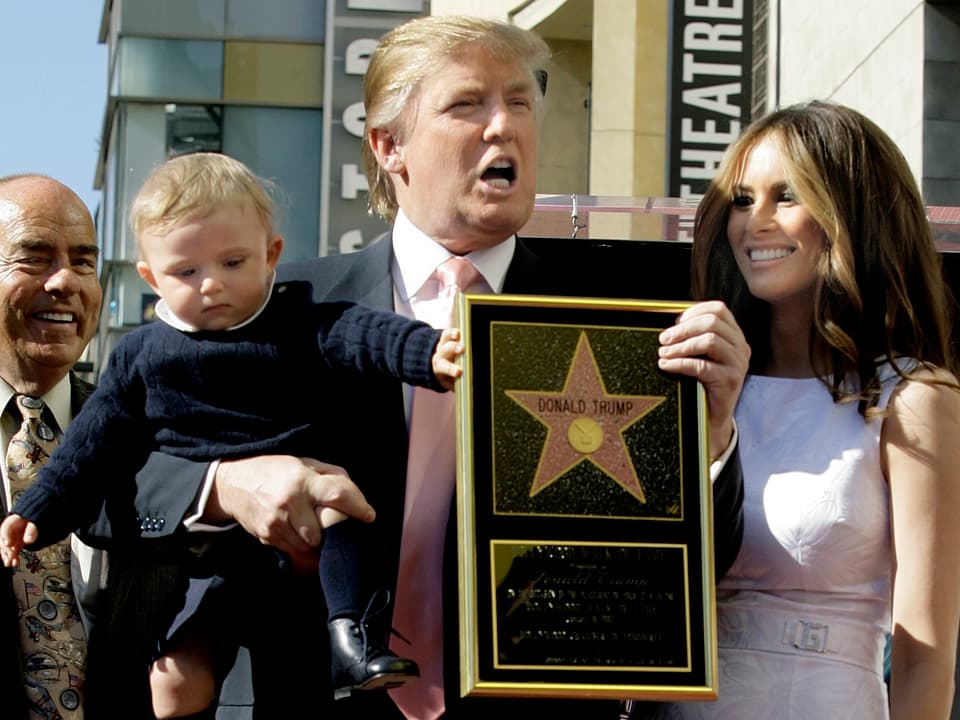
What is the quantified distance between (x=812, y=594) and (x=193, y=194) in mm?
1623

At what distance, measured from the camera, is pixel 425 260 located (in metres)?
4.16

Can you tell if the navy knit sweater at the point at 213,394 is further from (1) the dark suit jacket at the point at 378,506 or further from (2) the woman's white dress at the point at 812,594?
(2) the woman's white dress at the point at 812,594

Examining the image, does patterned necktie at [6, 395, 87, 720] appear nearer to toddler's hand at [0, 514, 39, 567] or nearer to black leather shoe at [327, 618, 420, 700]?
toddler's hand at [0, 514, 39, 567]

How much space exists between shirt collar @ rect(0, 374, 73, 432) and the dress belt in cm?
188

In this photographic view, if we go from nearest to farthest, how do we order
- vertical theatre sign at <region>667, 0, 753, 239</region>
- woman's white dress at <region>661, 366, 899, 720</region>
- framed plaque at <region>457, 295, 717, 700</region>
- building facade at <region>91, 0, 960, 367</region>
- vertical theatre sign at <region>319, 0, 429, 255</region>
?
framed plaque at <region>457, 295, 717, 700</region> → woman's white dress at <region>661, 366, 899, 720</region> → building facade at <region>91, 0, 960, 367</region> → vertical theatre sign at <region>667, 0, 753, 239</region> → vertical theatre sign at <region>319, 0, 429, 255</region>

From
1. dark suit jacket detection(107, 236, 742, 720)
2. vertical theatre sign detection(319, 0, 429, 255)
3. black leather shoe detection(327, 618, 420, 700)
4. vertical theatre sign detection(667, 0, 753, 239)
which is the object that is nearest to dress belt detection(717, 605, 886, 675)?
dark suit jacket detection(107, 236, 742, 720)

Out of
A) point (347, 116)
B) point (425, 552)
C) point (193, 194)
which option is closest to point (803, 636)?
point (425, 552)

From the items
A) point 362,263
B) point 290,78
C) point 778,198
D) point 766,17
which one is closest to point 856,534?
point 778,198

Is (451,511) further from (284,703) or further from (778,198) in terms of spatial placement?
(778,198)

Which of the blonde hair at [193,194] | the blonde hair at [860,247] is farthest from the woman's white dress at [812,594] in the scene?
the blonde hair at [193,194]

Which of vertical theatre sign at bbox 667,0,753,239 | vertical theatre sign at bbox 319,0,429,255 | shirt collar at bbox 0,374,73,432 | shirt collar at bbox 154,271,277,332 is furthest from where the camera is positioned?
vertical theatre sign at bbox 319,0,429,255

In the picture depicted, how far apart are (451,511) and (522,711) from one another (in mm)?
447

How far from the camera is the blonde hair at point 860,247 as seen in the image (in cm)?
416

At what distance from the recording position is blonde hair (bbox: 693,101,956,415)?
4.16m
